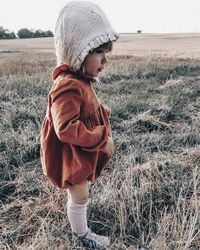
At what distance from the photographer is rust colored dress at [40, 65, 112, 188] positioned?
5.21ft

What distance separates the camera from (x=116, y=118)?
4086 millimetres

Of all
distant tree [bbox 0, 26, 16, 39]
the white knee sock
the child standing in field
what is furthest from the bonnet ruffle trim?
distant tree [bbox 0, 26, 16, 39]

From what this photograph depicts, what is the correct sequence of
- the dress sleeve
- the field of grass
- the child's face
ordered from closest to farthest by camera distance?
the dress sleeve → the child's face → the field of grass

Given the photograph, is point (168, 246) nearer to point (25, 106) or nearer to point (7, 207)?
point (7, 207)

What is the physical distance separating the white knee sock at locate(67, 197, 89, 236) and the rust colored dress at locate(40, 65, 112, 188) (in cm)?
17

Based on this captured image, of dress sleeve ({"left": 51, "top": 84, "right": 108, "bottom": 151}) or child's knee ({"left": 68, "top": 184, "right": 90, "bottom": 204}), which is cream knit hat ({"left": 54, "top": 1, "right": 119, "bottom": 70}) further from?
child's knee ({"left": 68, "top": 184, "right": 90, "bottom": 204})

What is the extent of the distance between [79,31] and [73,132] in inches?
17.7

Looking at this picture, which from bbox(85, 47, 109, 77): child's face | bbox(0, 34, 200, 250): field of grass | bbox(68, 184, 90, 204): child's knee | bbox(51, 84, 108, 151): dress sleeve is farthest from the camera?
bbox(0, 34, 200, 250): field of grass

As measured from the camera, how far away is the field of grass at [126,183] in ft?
6.56

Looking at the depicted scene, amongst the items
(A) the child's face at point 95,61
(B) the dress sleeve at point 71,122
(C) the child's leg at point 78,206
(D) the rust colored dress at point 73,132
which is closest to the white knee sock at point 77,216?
(C) the child's leg at point 78,206

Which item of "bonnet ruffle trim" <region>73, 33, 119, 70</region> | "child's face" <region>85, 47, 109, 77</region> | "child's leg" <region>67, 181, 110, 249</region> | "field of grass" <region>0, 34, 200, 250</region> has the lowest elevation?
"field of grass" <region>0, 34, 200, 250</region>

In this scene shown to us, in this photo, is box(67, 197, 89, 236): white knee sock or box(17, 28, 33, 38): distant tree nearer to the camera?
box(67, 197, 89, 236): white knee sock

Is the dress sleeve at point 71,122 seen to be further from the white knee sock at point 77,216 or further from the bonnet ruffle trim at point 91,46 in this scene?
the white knee sock at point 77,216

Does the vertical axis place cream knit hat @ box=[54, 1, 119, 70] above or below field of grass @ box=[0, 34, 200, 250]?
above
